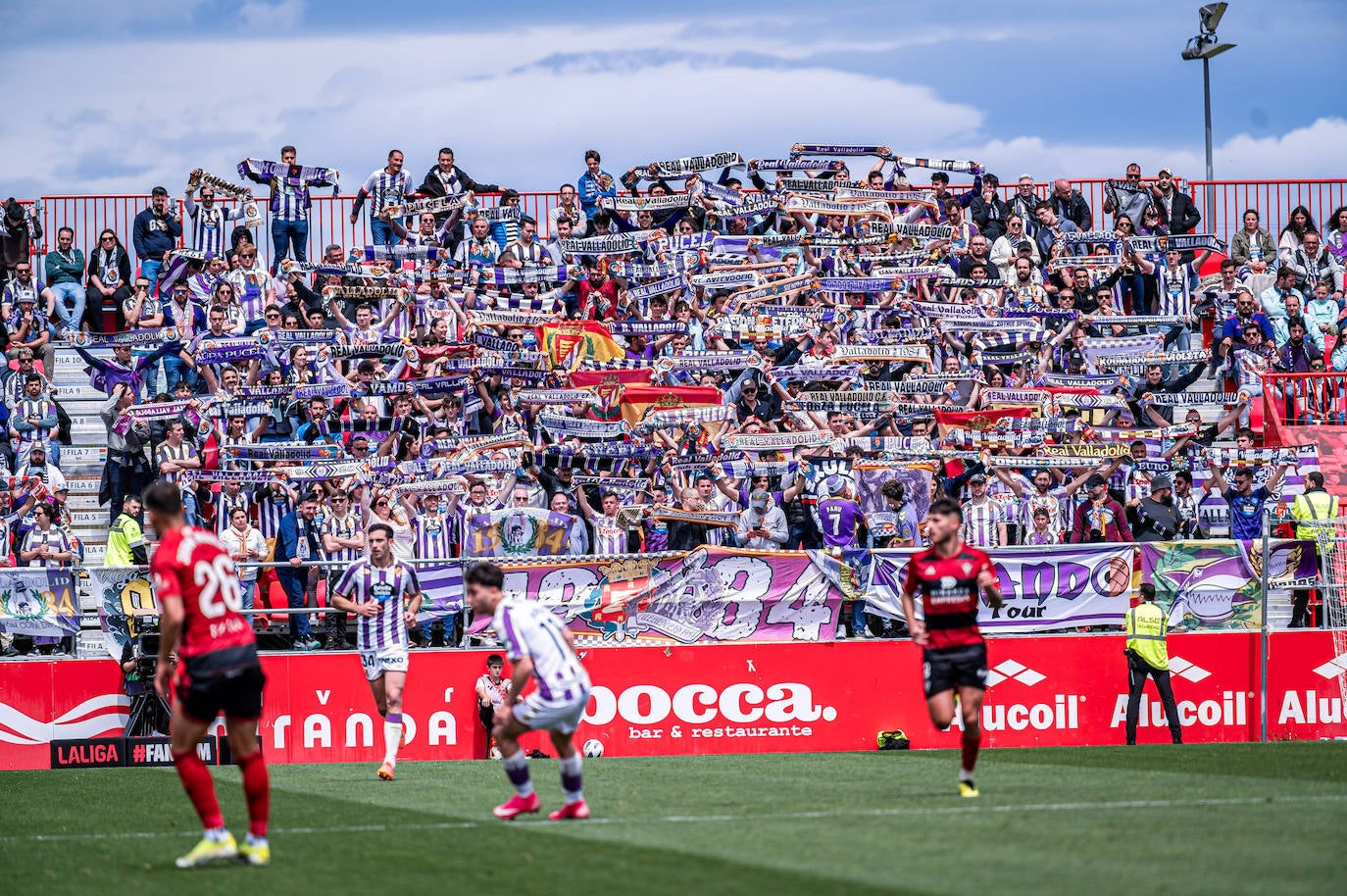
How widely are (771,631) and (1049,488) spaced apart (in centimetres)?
436

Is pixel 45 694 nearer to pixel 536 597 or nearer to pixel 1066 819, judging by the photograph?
pixel 536 597

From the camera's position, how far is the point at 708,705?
18.9 meters

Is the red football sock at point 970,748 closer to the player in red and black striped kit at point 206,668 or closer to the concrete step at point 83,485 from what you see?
the player in red and black striped kit at point 206,668

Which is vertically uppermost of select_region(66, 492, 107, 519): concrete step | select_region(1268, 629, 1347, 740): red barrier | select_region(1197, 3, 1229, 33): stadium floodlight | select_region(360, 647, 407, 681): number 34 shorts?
select_region(1197, 3, 1229, 33): stadium floodlight

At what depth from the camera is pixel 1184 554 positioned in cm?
1898

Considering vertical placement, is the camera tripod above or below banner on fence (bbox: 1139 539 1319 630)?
below

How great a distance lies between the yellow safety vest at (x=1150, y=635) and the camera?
18625mm

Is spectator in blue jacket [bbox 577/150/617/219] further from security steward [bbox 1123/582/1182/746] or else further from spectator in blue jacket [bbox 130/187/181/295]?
security steward [bbox 1123/582/1182/746]

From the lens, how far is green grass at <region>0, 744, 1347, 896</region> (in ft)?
27.0

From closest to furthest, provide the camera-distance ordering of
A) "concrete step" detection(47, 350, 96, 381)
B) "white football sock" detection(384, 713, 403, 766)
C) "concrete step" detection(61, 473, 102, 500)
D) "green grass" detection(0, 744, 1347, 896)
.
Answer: "green grass" detection(0, 744, 1347, 896), "white football sock" detection(384, 713, 403, 766), "concrete step" detection(61, 473, 102, 500), "concrete step" detection(47, 350, 96, 381)

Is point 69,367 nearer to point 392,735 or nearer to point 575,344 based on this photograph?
point 575,344

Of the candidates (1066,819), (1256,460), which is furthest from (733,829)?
(1256,460)

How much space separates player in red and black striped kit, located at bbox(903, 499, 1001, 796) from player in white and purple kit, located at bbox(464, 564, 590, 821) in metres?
2.59

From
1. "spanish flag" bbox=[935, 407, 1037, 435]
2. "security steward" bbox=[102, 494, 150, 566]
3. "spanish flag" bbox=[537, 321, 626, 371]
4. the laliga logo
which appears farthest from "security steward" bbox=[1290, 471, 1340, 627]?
"security steward" bbox=[102, 494, 150, 566]
